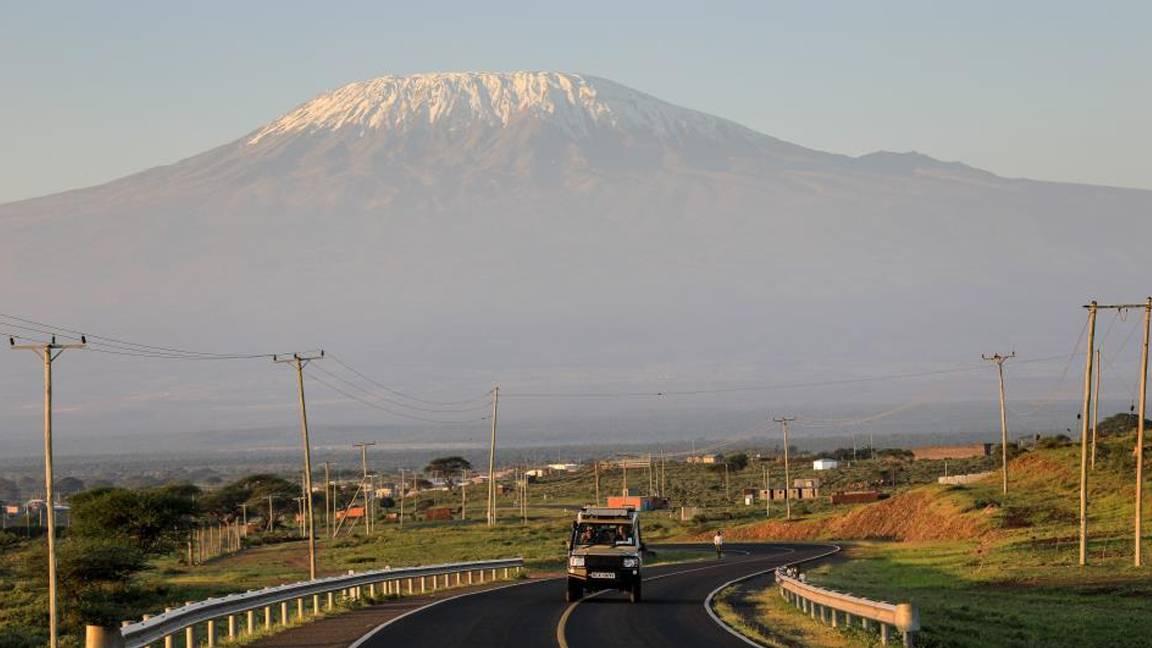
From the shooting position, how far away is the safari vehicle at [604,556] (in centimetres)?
4284

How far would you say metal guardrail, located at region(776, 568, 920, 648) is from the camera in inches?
1081

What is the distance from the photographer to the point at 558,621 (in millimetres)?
36188

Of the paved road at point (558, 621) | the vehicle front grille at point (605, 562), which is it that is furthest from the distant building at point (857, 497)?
the vehicle front grille at point (605, 562)

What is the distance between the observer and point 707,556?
77.6m

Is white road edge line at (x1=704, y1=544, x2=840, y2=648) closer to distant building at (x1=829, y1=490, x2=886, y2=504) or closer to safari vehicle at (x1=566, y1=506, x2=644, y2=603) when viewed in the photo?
safari vehicle at (x1=566, y1=506, x2=644, y2=603)

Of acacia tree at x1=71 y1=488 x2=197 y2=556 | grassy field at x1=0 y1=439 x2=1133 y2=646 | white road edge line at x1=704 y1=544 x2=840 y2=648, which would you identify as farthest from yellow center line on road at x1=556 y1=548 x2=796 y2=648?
acacia tree at x1=71 y1=488 x2=197 y2=556

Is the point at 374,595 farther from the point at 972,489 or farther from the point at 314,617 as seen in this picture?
the point at 972,489

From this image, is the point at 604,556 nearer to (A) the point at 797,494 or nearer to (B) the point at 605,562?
(B) the point at 605,562

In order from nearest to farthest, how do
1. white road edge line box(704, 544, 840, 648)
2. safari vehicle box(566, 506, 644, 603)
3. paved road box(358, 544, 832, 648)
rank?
paved road box(358, 544, 832, 648) → white road edge line box(704, 544, 840, 648) → safari vehicle box(566, 506, 644, 603)

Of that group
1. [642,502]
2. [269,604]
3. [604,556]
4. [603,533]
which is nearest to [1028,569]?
[603,533]

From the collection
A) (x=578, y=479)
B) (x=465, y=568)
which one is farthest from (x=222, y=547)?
(x=578, y=479)

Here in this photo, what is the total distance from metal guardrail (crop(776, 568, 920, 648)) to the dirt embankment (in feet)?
127

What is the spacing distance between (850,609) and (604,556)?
11529 mm

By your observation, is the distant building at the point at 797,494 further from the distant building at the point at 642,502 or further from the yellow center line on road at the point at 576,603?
the yellow center line on road at the point at 576,603
